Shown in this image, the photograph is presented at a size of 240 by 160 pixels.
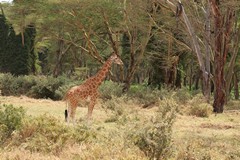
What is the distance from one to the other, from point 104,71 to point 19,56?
80.7 ft

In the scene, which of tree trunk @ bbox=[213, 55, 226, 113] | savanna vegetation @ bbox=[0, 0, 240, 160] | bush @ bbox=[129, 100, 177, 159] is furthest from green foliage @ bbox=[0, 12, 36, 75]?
bush @ bbox=[129, 100, 177, 159]

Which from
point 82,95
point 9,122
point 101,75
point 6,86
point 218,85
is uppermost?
point 101,75

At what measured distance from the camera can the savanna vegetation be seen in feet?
21.7

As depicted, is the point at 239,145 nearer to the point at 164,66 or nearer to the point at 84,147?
the point at 84,147

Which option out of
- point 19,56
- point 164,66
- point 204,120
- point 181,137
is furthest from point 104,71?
point 19,56

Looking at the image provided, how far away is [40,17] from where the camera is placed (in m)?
25.4

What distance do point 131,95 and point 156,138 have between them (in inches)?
603

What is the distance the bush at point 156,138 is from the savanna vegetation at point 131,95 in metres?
0.02

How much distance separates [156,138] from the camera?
637cm

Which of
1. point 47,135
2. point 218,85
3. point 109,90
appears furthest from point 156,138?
point 109,90

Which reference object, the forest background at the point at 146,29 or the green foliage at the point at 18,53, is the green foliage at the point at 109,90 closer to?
the forest background at the point at 146,29

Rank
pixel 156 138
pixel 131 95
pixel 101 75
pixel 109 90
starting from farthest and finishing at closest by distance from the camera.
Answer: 1. pixel 131 95
2. pixel 109 90
3. pixel 101 75
4. pixel 156 138

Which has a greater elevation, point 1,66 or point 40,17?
point 40,17

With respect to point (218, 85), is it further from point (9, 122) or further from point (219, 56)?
point (9, 122)
